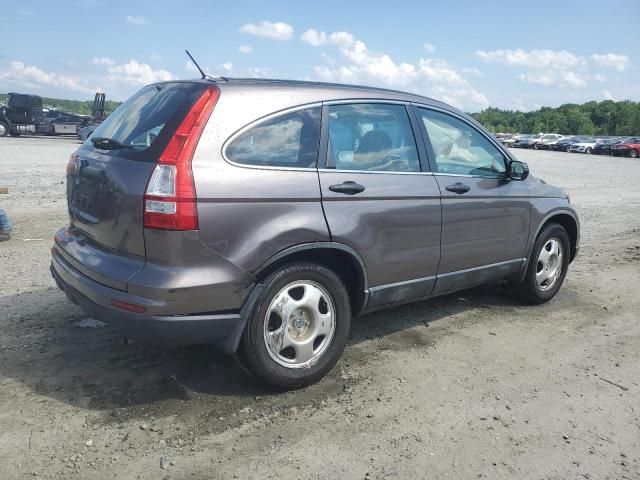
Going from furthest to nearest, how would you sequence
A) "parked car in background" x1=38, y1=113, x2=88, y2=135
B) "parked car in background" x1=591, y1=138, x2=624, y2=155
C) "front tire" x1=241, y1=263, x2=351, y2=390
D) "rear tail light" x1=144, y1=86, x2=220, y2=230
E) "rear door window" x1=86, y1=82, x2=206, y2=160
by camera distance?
"parked car in background" x1=591, y1=138, x2=624, y2=155
"parked car in background" x1=38, y1=113, x2=88, y2=135
"front tire" x1=241, y1=263, x2=351, y2=390
"rear door window" x1=86, y1=82, x2=206, y2=160
"rear tail light" x1=144, y1=86, x2=220, y2=230

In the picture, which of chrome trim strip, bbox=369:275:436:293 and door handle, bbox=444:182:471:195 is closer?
chrome trim strip, bbox=369:275:436:293

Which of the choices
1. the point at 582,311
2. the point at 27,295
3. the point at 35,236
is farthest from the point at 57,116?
the point at 582,311

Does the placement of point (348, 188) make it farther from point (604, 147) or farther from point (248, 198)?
point (604, 147)

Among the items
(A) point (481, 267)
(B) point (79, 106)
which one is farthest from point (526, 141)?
(B) point (79, 106)

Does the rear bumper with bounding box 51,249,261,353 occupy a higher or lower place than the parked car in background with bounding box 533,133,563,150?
lower

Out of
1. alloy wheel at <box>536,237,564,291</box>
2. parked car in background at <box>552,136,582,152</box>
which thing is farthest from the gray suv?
parked car in background at <box>552,136,582,152</box>

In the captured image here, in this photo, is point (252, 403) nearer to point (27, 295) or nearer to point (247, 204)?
point (247, 204)

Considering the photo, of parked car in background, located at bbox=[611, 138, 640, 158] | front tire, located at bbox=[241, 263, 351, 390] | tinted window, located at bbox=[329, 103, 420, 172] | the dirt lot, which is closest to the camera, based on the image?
the dirt lot

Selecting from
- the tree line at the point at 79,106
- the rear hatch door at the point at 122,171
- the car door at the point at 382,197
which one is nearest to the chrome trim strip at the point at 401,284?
the car door at the point at 382,197

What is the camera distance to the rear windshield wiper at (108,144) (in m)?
3.40

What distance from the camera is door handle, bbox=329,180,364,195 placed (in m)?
3.56

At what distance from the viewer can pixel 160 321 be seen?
3.00m

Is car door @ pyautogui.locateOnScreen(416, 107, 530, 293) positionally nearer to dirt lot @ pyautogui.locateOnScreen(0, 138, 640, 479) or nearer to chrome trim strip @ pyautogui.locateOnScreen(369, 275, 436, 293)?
chrome trim strip @ pyautogui.locateOnScreen(369, 275, 436, 293)

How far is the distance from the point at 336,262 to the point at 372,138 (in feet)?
2.96
